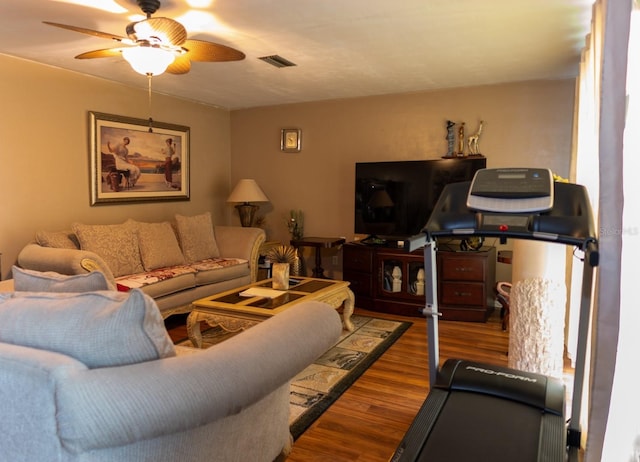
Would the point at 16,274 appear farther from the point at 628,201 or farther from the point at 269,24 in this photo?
the point at 628,201

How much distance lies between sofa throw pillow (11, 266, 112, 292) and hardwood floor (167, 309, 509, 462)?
1.26 metres

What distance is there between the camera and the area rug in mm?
2851

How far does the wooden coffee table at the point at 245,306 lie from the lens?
10.8 ft

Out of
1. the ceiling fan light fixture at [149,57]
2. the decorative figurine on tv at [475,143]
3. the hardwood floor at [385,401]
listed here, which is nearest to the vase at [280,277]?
the hardwood floor at [385,401]

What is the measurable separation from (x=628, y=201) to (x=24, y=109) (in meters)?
4.53

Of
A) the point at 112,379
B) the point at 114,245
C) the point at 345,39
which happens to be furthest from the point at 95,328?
the point at 114,245

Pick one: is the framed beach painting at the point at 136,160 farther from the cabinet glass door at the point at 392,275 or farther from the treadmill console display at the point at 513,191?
the treadmill console display at the point at 513,191

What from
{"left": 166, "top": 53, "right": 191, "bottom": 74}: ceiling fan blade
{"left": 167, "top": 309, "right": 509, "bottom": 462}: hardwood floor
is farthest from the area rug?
{"left": 166, "top": 53, "right": 191, "bottom": 74}: ceiling fan blade

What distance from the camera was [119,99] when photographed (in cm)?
504

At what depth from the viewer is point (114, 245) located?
437 centimetres

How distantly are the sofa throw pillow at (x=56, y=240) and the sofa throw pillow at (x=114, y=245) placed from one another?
8 cm

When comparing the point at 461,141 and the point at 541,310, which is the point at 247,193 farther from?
the point at 541,310

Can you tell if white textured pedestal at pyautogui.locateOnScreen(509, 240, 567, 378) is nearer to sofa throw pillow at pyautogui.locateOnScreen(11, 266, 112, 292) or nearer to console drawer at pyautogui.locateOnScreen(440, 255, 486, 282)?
console drawer at pyautogui.locateOnScreen(440, 255, 486, 282)

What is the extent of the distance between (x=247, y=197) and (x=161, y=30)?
3.32 meters
